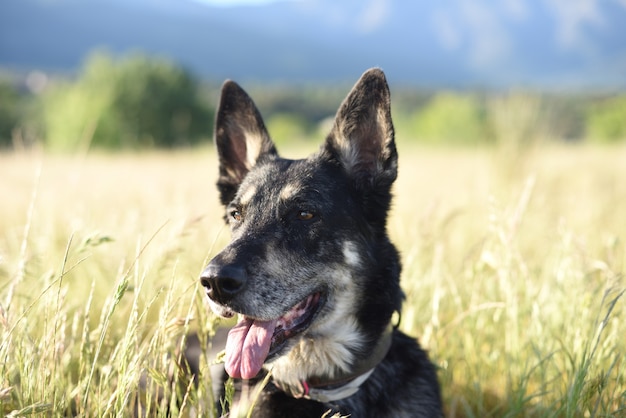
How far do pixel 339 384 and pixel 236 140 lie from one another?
153 centimetres

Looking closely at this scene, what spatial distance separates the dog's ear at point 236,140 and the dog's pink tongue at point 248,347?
3.35 ft

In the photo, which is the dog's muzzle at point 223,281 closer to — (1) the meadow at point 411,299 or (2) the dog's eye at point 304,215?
(1) the meadow at point 411,299

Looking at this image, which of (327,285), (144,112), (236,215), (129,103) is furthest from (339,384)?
(144,112)

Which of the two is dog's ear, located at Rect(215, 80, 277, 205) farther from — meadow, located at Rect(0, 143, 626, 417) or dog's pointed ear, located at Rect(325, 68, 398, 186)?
dog's pointed ear, located at Rect(325, 68, 398, 186)

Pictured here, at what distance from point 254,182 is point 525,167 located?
609cm

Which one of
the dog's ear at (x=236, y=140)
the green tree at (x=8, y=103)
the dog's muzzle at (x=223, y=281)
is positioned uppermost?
the dog's ear at (x=236, y=140)

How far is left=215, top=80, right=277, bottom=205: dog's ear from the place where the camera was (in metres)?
3.13

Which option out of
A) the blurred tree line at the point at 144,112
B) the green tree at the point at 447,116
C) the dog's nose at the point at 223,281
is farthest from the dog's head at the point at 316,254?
the green tree at the point at 447,116

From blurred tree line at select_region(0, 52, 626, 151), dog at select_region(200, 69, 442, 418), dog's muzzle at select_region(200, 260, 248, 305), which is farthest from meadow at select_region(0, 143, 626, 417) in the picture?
blurred tree line at select_region(0, 52, 626, 151)

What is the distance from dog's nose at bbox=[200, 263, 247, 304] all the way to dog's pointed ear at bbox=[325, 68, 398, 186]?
961mm

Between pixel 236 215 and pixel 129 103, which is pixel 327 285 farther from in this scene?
pixel 129 103

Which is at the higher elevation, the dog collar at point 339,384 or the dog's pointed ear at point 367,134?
the dog's pointed ear at point 367,134

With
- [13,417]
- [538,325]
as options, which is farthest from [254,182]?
[538,325]

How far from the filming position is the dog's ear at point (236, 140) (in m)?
3.13
